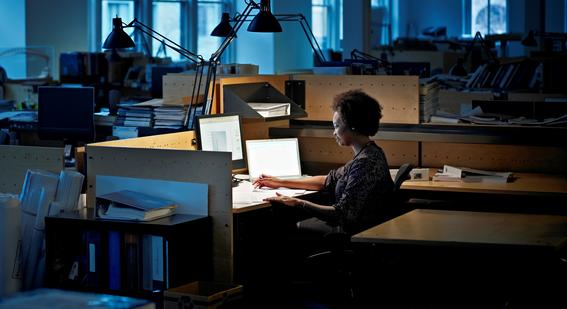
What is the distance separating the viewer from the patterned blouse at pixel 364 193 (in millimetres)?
4355

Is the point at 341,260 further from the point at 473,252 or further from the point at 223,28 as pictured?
the point at 223,28

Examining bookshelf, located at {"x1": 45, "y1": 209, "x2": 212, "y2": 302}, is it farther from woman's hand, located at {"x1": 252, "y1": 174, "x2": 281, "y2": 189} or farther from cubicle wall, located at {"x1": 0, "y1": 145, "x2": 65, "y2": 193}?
woman's hand, located at {"x1": 252, "y1": 174, "x2": 281, "y2": 189}

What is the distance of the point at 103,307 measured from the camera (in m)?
1.78

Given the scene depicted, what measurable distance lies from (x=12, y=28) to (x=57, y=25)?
1.88 ft

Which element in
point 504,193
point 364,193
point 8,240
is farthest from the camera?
point 504,193

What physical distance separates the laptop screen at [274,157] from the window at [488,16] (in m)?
13.9

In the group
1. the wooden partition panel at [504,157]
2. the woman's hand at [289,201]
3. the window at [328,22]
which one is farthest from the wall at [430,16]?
the woman's hand at [289,201]

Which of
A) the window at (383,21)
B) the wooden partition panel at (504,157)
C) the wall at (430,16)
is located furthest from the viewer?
the wall at (430,16)

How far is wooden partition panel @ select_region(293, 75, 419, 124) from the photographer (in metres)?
5.36

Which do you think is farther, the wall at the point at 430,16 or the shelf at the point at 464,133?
the wall at the point at 430,16

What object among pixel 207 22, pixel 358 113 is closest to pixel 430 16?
pixel 207 22

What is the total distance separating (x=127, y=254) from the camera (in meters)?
3.82

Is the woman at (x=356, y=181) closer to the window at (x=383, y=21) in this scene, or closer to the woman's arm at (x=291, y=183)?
the woman's arm at (x=291, y=183)

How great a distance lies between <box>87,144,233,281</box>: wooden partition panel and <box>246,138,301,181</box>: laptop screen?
1.15m
